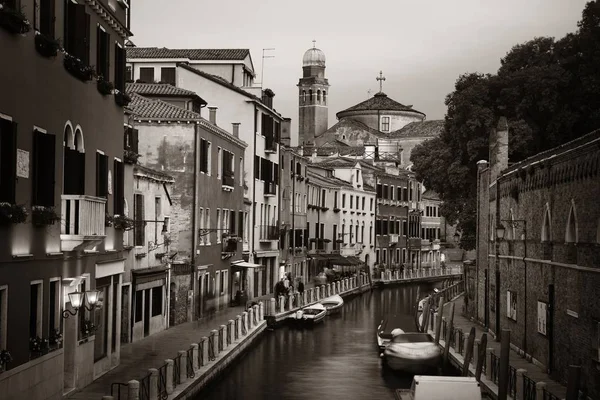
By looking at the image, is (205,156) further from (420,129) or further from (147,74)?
(420,129)

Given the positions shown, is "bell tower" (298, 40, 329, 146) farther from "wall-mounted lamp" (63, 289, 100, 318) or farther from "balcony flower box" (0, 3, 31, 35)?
"balcony flower box" (0, 3, 31, 35)

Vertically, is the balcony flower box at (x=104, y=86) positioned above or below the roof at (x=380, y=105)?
below

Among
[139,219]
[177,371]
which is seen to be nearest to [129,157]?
[139,219]

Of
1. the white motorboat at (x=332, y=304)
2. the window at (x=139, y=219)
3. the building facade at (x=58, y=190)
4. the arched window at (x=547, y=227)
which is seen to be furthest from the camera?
the white motorboat at (x=332, y=304)

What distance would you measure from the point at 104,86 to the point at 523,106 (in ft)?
87.6

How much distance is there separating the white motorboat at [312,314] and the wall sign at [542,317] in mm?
19351

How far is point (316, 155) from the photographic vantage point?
3607 inches

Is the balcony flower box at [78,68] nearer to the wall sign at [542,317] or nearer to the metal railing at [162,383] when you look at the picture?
the metal railing at [162,383]

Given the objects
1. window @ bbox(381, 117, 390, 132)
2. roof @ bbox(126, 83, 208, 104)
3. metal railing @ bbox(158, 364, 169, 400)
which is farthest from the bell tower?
metal railing @ bbox(158, 364, 169, 400)

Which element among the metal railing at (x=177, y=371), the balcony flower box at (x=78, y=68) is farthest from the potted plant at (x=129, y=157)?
the metal railing at (x=177, y=371)

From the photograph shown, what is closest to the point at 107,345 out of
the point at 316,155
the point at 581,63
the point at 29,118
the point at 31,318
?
the point at 31,318

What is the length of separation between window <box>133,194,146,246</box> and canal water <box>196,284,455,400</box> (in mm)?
4596

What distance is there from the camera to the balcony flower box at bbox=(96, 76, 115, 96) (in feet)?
72.0

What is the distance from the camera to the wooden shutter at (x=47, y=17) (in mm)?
17578
